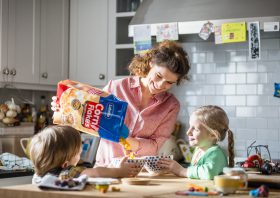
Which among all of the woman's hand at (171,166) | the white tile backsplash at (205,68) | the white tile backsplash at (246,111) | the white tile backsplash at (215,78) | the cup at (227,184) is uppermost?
the white tile backsplash at (205,68)

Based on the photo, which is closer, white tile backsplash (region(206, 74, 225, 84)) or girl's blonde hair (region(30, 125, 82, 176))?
girl's blonde hair (region(30, 125, 82, 176))

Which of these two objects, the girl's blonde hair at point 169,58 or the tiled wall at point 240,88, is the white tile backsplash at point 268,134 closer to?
the tiled wall at point 240,88

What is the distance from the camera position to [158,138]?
2.82 meters

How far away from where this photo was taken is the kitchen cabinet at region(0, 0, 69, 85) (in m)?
4.28

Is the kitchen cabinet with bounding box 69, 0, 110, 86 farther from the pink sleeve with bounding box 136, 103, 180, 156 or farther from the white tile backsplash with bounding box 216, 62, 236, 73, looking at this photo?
the pink sleeve with bounding box 136, 103, 180, 156

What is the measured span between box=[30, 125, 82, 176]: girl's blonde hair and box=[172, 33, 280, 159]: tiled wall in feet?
8.05

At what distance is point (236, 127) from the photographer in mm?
4379

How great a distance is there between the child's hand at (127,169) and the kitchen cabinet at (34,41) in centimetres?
213

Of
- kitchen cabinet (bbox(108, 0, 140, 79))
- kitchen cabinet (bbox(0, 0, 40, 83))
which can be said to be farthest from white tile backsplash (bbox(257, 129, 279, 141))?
kitchen cabinet (bbox(0, 0, 40, 83))

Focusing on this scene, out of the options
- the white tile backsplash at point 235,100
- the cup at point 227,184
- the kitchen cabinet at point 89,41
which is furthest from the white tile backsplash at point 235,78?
the cup at point 227,184

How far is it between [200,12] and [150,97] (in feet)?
4.53

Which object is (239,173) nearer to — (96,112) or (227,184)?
(227,184)

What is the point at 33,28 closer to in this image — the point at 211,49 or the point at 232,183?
the point at 211,49

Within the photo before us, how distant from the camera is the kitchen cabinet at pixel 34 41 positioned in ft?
14.0
